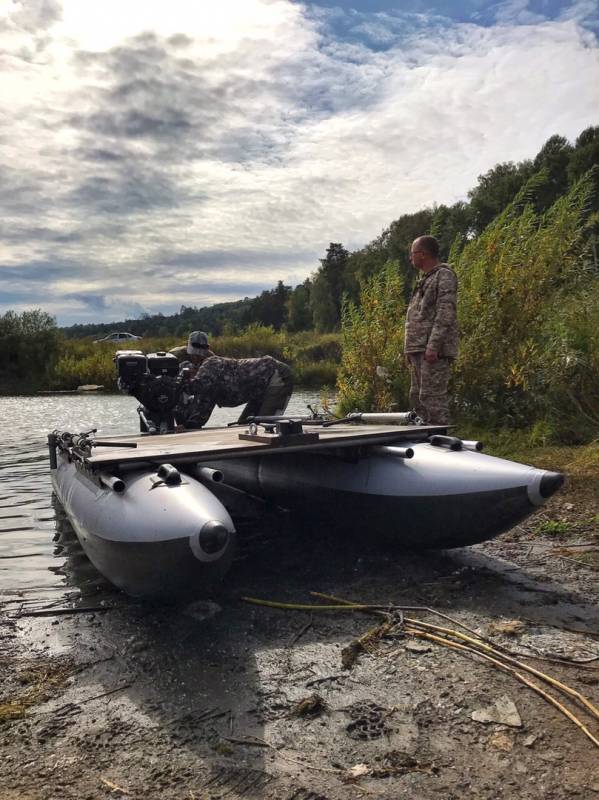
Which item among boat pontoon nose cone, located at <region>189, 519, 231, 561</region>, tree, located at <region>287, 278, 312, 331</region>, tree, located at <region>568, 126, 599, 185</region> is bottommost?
boat pontoon nose cone, located at <region>189, 519, 231, 561</region>

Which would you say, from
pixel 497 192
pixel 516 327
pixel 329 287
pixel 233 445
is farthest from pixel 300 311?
pixel 233 445

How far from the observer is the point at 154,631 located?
3.88 metres

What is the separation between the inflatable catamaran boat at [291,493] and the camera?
361 centimetres

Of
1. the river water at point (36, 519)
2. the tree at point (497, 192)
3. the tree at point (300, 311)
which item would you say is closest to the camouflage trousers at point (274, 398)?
the river water at point (36, 519)

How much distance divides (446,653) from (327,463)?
2449 mm

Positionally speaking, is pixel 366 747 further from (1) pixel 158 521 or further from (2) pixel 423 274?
(2) pixel 423 274

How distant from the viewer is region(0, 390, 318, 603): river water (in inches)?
203

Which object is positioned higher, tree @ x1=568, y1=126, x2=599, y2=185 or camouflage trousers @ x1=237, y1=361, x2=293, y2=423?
tree @ x1=568, y1=126, x2=599, y2=185

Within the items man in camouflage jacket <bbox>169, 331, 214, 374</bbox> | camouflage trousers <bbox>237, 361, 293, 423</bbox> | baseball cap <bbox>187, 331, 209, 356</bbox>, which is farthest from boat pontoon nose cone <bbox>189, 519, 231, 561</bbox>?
baseball cap <bbox>187, 331, 209, 356</bbox>

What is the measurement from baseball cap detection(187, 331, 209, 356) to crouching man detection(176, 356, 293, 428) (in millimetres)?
346

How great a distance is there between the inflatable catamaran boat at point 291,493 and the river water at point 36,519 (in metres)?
A: 0.55

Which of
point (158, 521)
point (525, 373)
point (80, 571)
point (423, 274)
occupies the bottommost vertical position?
point (80, 571)

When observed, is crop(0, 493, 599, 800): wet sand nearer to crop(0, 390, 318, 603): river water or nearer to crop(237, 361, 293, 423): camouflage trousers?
crop(0, 390, 318, 603): river water

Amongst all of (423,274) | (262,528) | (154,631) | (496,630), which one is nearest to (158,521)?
(154,631)
